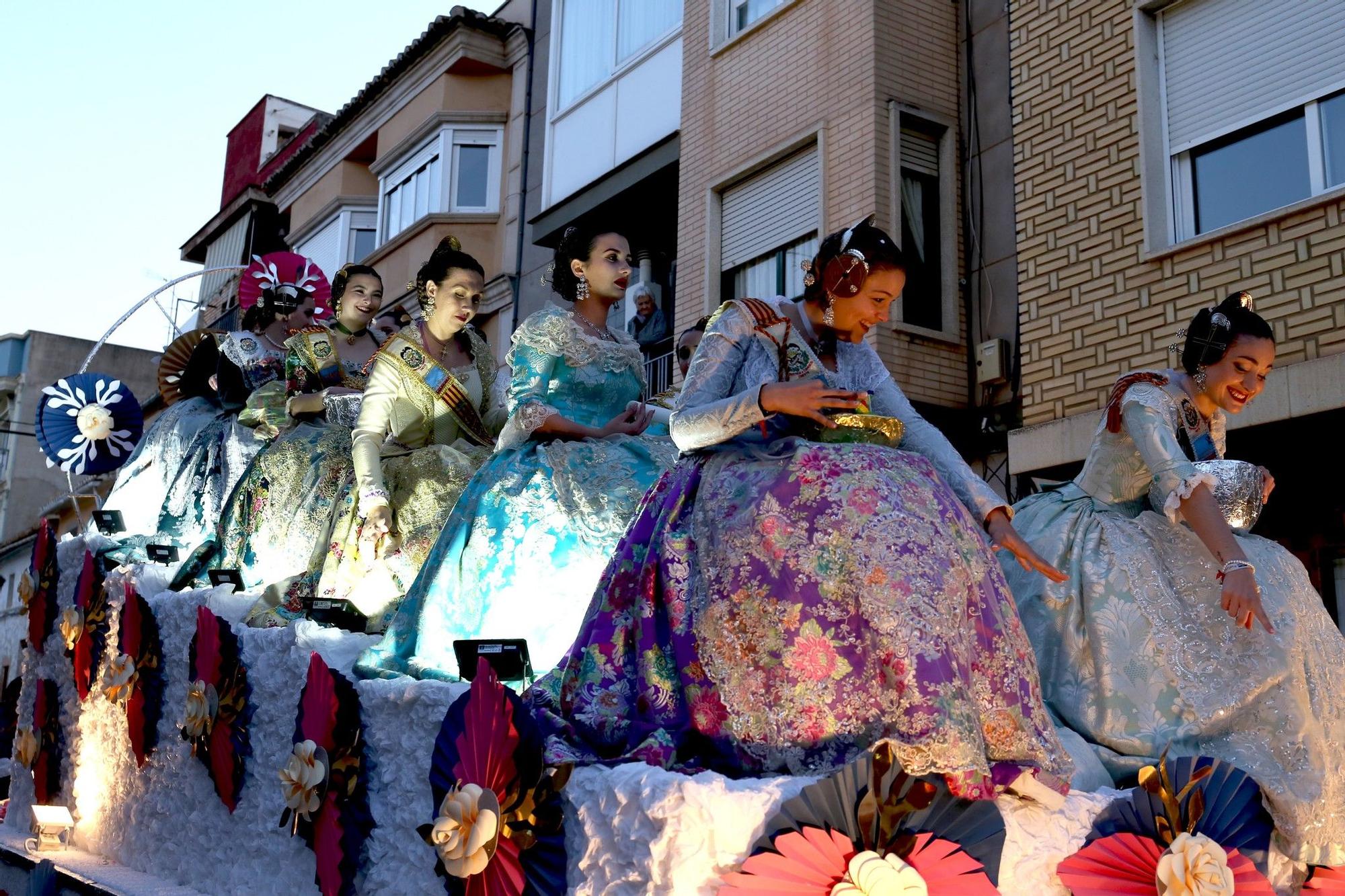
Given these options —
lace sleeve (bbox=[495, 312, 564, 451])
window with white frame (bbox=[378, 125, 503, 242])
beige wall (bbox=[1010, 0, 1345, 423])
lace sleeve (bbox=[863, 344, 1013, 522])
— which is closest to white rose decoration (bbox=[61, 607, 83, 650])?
lace sleeve (bbox=[495, 312, 564, 451])

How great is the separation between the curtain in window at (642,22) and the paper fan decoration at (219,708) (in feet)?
30.2

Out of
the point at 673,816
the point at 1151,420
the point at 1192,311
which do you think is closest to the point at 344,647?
the point at 673,816

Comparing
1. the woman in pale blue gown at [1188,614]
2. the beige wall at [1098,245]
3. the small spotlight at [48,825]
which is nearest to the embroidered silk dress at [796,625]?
the woman in pale blue gown at [1188,614]

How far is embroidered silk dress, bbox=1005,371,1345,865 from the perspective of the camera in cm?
362

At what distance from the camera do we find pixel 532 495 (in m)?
4.63

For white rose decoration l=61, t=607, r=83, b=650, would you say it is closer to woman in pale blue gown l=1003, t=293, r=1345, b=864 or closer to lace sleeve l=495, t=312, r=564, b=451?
lace sleeve l=495, t=312, r=564, b=451

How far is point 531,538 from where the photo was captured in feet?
15.1

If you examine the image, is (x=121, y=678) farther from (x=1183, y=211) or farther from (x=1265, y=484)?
(x=1183, y=211)

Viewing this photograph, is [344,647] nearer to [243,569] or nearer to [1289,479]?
[243,569]

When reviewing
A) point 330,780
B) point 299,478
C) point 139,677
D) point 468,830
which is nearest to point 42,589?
point 139,677

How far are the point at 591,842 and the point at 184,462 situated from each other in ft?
18.2

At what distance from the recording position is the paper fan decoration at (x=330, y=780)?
4277mm

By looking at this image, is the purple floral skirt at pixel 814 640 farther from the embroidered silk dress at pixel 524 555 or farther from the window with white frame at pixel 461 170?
the window with white frame at pixel 461 170

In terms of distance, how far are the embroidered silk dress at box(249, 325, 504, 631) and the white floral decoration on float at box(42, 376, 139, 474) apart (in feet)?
9.91
